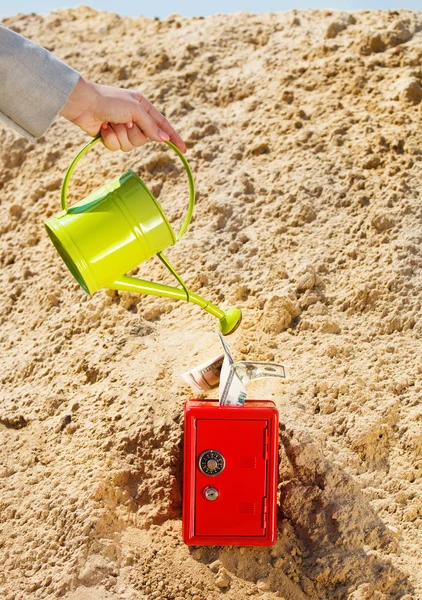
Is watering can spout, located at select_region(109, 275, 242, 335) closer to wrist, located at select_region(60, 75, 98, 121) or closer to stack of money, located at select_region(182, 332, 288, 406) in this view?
stack of money, located at select_region(182, 332, 288, 406)

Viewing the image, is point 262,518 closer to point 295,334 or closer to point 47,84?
point 295,334

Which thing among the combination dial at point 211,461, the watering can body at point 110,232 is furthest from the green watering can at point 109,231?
the combination dial at point 211,461

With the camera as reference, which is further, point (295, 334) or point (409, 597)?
point (295, 334)

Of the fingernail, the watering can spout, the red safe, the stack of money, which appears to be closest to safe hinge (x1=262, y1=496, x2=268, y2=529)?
the red safe

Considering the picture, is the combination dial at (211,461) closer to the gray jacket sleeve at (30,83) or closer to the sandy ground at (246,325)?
the sandy ground at (246,325)

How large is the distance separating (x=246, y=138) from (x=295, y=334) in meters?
0.69

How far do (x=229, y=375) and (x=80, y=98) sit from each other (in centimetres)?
56

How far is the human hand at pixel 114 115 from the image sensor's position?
50.8 inches

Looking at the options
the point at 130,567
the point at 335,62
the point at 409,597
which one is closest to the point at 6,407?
the point at 130,567

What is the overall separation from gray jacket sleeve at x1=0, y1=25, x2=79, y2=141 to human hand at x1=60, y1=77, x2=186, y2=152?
3 cm

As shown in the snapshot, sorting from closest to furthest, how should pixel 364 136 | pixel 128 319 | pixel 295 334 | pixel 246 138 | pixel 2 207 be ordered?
1. pixel 295 334
2. pixel 128 319
3. pixel 364 136
4. pixel 246 138
5. pixel 2 207

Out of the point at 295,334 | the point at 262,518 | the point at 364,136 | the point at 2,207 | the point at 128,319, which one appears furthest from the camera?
the point at 2,207

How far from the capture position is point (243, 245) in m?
1.87

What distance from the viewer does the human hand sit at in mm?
1289
